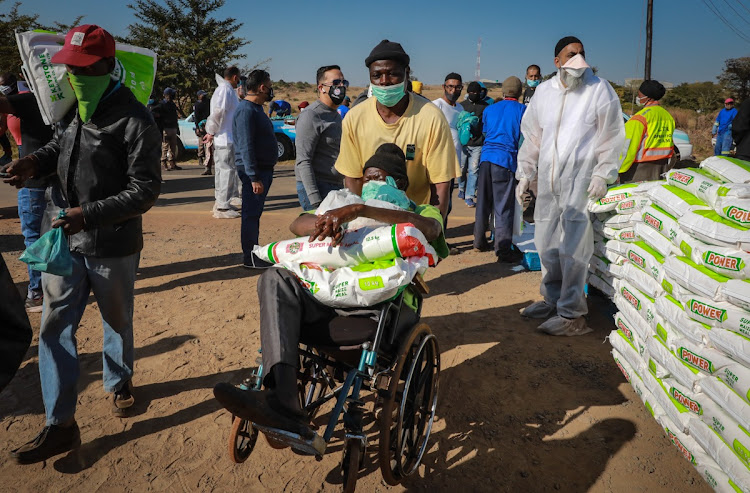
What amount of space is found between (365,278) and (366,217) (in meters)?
0.31

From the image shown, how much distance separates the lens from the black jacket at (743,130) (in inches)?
217

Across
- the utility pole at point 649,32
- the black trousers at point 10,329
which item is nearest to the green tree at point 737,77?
the utility pole at point 649,32

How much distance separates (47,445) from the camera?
9.40ft

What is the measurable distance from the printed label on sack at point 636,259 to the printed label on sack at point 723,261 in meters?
0.81

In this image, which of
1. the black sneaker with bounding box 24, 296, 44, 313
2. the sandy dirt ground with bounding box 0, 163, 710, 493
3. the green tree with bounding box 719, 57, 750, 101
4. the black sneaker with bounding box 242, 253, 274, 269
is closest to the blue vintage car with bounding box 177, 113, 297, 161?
the black sneaker with bounding box 242, 253, 274, 269

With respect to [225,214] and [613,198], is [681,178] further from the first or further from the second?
[225,214]

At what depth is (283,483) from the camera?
110 inches

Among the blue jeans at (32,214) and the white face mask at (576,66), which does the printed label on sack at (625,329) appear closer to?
the white face mask at (576,66)

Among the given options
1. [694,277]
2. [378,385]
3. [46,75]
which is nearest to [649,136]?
[694,277]

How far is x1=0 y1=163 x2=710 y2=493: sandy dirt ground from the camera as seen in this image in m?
2.84

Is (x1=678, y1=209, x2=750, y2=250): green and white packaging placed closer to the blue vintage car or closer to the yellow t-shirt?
the yellow t-shirt

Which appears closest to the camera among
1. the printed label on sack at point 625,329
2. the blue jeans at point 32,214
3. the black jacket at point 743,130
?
the printed label on sack at point 625,329

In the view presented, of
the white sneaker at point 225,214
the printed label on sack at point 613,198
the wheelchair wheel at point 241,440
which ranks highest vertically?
the printed label on sack at point 613,198

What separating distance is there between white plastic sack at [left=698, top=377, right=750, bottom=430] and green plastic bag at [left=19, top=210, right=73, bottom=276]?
326 cm
